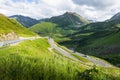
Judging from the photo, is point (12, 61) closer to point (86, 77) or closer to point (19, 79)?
point (19, 79)

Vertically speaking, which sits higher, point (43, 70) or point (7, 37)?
point (43, 70)

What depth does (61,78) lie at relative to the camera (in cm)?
1574

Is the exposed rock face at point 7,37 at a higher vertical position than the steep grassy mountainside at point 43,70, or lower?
lower

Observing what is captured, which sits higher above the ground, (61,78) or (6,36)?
(61,78)

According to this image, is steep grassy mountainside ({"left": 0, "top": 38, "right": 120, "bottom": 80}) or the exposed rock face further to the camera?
the exposed rock face

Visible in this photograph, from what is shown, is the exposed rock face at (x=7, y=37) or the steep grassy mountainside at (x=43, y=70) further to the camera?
the exposed rock face at (x=7, y=37)

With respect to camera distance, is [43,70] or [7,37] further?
[7,37]

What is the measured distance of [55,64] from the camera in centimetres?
1590

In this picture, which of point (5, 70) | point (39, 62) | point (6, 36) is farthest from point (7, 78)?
point (6, 36)

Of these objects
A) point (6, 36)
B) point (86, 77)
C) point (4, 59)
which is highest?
point (4, 59)

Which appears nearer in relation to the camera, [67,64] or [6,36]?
[67,64]

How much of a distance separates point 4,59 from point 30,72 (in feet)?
5.67

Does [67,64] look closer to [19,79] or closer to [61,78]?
Answer: [61,78]

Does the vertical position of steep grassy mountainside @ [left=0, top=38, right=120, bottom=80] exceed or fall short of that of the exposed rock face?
it exceeds it
